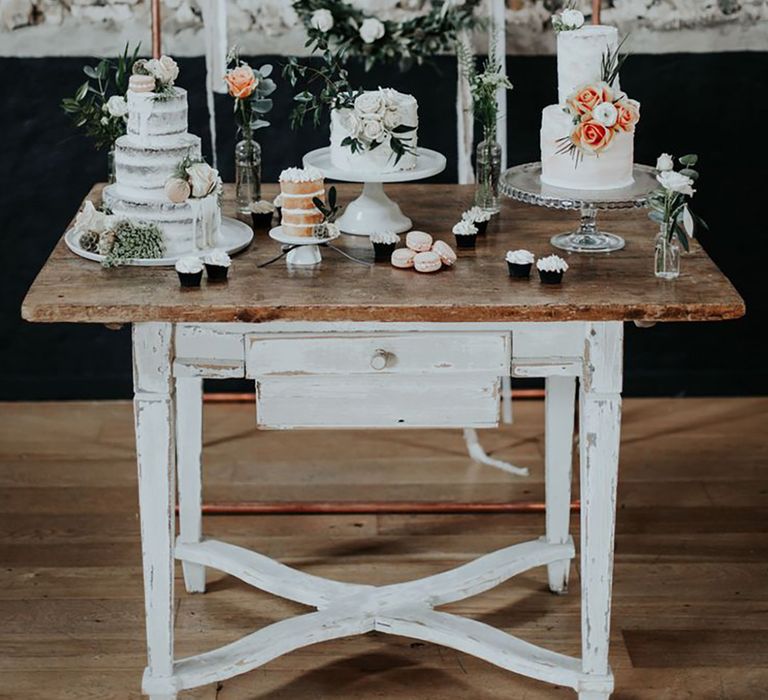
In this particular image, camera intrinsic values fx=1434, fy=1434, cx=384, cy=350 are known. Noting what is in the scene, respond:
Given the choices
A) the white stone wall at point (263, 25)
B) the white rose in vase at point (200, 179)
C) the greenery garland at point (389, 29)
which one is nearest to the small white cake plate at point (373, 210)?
the white rose in vase at point (200, 179)

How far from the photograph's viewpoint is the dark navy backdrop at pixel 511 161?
3.96 metres

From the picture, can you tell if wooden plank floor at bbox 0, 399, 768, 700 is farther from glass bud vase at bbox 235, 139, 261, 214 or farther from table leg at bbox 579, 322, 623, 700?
glass bud vase at bbox 235, 139, 261, 214

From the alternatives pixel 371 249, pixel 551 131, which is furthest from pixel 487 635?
pixel 551 131

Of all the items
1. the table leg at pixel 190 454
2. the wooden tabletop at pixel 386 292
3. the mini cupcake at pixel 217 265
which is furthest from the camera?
the table leg at pixel 190 454

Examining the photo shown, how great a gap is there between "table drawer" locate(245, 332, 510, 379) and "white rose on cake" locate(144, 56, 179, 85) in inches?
19.5

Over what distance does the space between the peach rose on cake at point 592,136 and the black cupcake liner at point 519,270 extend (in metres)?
0.24

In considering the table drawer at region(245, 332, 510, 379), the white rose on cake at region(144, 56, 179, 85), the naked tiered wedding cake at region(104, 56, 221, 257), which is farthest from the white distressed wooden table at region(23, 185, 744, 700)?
the white rose on cake at region(144, 56, 179, 85)

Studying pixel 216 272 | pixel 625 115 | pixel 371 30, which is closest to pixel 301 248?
pixel 216 272

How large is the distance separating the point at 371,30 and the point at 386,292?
4.90ft

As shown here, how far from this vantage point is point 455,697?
2.79m

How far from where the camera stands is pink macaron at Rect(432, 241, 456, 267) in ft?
8.33

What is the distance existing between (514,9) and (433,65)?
0.87ft

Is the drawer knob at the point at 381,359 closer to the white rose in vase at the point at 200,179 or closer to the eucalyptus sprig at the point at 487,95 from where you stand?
the white rose in vase at the point at 200,179

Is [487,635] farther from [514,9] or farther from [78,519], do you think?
[514,9]
